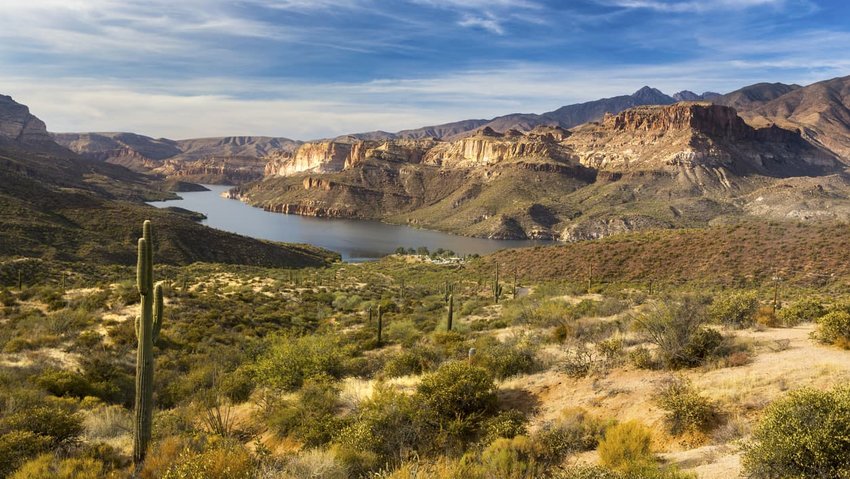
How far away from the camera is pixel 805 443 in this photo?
17.0 ft

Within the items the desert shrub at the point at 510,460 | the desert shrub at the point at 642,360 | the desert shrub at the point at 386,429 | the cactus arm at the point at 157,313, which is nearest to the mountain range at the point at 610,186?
the desert shrub at the point at 642,360

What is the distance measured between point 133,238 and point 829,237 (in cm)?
7441

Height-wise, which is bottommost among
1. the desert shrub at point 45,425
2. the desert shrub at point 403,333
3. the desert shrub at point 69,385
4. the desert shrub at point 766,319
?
the desert shrub at point 403,333

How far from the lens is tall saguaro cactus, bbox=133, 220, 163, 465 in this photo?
8383 mm

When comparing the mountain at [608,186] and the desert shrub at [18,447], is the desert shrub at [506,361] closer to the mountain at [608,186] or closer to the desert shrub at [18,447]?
the desert shrub at [18,447]

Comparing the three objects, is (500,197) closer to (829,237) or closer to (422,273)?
(422,273)

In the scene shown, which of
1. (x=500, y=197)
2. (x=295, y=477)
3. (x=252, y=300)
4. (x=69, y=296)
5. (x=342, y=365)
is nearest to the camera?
(x=295, y=477)

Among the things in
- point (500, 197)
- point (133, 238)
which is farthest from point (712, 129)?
point (133, 238)

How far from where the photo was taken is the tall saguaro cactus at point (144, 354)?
838cm

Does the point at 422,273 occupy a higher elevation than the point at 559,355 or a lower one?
lower

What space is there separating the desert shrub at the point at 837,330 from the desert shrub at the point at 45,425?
→ 1591 centimetres

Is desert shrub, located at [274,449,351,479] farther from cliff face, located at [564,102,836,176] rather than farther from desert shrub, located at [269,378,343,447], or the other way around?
cliff face, located at [564,102,836,176]

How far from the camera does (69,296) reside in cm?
2392

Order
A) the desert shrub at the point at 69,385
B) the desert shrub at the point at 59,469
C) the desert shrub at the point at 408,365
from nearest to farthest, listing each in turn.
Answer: the desert shrub at the point at 59,469
the desert shrub at the point at 69,385
the desert shrub at the point at 408,365
